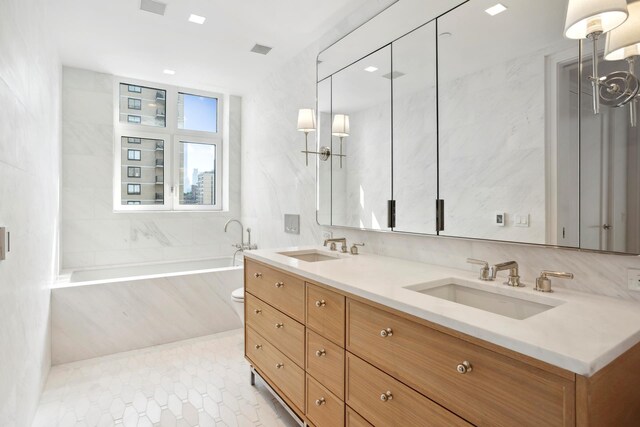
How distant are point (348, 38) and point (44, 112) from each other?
205 centimetres

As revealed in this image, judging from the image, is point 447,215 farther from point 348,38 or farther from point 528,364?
point 348,38

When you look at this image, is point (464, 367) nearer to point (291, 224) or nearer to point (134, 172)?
point (291, 224)

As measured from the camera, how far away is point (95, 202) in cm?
368

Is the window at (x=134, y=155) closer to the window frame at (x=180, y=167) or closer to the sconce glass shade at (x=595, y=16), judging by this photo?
the window frame at (x=180, y=167)

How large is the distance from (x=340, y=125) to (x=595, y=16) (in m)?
1.63

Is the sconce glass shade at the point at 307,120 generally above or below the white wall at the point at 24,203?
above

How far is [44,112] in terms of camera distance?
227 cm

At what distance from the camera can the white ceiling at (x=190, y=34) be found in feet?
7.99

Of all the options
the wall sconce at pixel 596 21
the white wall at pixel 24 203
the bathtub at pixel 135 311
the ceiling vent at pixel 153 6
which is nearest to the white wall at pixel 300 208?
the wall sconce at pixel 596 21

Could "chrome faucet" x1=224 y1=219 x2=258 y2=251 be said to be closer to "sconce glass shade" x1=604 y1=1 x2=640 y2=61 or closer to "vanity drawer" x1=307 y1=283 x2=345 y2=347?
"vanity drawer" x1=307 y1=283 x2=345 y2=347

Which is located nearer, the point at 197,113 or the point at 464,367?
the point at 464,367

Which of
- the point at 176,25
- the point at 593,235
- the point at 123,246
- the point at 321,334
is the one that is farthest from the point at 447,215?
the point at 123,246

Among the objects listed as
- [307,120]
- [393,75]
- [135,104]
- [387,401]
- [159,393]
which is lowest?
[159,393]

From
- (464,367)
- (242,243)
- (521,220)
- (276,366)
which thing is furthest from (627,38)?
(242,243)
